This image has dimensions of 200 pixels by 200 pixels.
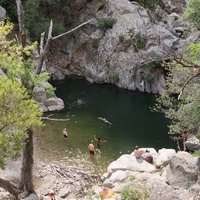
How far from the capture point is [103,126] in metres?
28.0

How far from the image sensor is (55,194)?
1717 cm

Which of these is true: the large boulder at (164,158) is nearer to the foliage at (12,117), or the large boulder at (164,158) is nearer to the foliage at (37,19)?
the foliage at (12,117)

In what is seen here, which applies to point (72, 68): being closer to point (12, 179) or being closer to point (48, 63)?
point (48, 63)

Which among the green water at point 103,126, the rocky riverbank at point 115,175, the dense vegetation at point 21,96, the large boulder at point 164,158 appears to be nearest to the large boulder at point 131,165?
the rocky riverbank at point 115,175

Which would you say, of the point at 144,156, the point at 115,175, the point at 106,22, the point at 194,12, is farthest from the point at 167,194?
the point at 106,22

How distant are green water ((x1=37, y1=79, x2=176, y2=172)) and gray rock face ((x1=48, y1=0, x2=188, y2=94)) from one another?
8.10 ft

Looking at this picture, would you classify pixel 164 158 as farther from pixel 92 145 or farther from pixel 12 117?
pixel 12 117

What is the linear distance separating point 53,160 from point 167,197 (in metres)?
12.2

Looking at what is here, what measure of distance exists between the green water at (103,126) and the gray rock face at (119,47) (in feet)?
8.10

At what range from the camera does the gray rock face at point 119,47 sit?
128ft

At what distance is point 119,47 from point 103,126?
1713 cm

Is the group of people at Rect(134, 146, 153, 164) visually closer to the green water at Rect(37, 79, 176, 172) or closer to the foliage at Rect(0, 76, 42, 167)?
the green water at Rect(37, 79, 176, 172)

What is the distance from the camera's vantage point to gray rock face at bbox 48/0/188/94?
39.0 m

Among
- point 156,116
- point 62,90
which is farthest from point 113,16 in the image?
point 156,116
